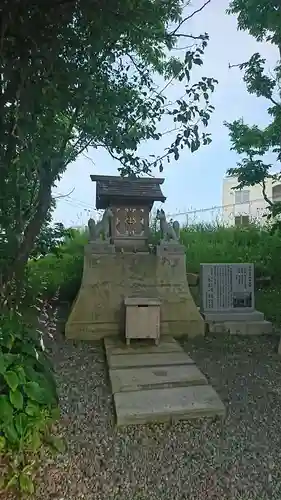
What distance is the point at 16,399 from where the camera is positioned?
1.55m

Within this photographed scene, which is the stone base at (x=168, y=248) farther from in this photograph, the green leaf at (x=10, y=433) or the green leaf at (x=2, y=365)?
the green leaf at (x=10, y=433)

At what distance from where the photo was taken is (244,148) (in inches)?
150

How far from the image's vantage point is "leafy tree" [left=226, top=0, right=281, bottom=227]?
2742 millimetres

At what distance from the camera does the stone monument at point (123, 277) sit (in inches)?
154

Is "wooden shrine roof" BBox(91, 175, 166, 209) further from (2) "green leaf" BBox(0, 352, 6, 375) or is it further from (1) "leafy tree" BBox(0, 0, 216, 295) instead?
(2) "green leaf" BBox(0, 352, 6, 375)

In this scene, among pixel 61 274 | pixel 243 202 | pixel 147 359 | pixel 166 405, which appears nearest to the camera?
pixel 166 405

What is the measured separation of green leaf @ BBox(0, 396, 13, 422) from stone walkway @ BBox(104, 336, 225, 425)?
0.69 m

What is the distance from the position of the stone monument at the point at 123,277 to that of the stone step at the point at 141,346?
0.21 metres

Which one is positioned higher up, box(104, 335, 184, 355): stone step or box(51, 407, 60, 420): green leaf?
box(51, 407, 60, 420): green leaf

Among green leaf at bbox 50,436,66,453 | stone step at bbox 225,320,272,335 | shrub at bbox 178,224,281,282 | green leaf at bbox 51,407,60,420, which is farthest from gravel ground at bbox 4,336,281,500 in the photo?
shrub at bbox 178,224,281,282

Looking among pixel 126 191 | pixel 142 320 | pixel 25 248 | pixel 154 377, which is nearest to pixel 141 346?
pixel 142 320

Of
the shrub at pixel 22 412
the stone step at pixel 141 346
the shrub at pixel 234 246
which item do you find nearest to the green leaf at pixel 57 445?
the shrub at pixel 22 412

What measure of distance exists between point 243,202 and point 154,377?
670cm

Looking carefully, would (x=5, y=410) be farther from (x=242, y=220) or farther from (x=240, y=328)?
(x=242, y=220)
